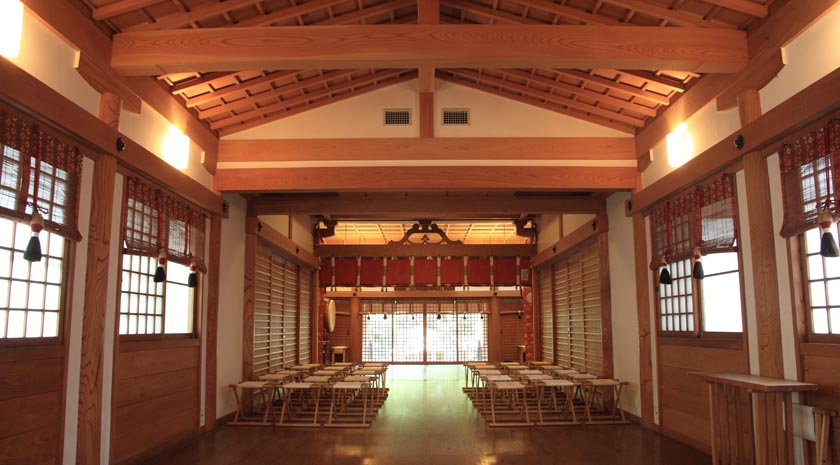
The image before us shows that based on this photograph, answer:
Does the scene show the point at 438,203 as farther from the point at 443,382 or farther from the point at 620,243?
the point at 443,382

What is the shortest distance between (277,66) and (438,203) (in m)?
4.58

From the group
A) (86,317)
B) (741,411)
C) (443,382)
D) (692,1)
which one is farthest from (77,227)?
(443,382)

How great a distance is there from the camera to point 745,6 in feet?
15.3

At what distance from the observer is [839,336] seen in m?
3.96

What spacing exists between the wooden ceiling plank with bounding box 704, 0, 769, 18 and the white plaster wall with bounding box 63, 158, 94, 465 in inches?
199

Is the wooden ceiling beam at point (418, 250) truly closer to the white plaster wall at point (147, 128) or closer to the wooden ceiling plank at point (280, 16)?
the white plaster wall at point (147, 128)

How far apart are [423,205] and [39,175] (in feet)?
19.3

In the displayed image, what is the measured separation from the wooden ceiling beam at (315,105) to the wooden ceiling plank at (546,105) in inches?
21.4

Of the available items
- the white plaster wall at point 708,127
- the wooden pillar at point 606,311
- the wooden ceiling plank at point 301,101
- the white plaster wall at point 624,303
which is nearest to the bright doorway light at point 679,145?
the white plaster wall at point 708,127

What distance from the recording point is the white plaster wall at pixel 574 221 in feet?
30.6

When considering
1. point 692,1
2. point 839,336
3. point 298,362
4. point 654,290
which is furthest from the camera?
point 298,362

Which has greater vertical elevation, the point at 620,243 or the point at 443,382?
the point at 620,243

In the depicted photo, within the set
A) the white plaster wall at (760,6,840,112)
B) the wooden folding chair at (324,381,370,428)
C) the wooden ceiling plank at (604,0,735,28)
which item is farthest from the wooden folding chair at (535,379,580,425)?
the wooden ceiling plank at (604,0,735,28)

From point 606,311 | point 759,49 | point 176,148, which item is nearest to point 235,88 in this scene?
point 176,148
